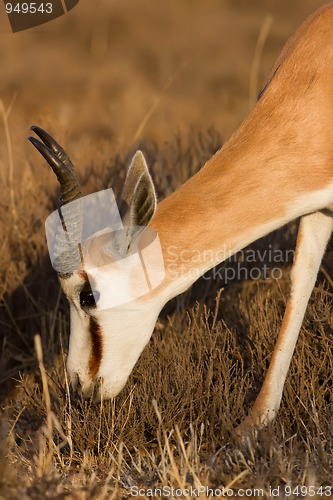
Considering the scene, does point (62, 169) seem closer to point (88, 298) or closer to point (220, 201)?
point (88, 298)

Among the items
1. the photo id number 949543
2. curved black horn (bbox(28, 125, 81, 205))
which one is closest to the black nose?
curved black horn (bbox(28, 125, 81, 205))

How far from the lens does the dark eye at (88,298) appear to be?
5277mm

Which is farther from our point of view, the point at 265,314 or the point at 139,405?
the point at 265,314

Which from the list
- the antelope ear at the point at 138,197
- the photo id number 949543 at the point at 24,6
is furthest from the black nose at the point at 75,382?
the photo id number 949543 at the point at 24,6

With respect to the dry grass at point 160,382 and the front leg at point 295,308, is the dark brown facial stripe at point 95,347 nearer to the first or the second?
the dry grass at point 160,382

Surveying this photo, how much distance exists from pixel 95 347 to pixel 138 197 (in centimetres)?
96

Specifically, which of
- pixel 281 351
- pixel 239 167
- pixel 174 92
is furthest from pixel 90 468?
pixel 174 92

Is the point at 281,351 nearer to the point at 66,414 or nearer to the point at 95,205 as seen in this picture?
the point at 66,414

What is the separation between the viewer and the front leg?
225 inches

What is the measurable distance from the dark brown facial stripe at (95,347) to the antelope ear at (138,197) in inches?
21.4

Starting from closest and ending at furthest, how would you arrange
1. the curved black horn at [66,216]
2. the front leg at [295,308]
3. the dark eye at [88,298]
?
the curved black horn at [66,216] < the dark eye at [88,298] < the front leg at [295,308]

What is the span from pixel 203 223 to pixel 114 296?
0.63m

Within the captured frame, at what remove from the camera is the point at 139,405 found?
5746 millimetres

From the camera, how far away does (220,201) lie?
5137 mm
